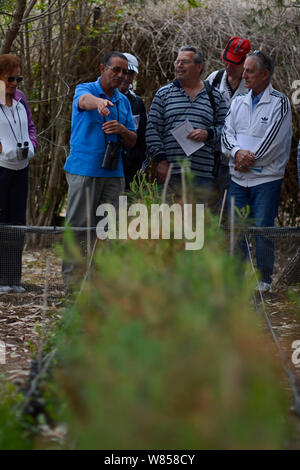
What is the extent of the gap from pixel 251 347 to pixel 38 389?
107 cm

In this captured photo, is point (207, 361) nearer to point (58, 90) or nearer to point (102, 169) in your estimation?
point (102, 169)

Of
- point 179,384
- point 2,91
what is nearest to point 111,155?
point 2,91

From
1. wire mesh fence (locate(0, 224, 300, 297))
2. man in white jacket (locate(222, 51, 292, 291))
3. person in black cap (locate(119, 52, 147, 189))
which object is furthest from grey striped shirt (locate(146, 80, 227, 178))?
wire mesh fence (locate(0, 224, 300, 297))

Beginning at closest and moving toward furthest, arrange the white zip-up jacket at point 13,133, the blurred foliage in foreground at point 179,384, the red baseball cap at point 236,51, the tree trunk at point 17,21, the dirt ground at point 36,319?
1. the blurred foliage in foreground at point 179,384
2. the dirt ground at point 36,319
3. the white zip-up jacket at point 13,133
4. the red baseball cap at point 236,51
5. the tree trunk at point 17,21

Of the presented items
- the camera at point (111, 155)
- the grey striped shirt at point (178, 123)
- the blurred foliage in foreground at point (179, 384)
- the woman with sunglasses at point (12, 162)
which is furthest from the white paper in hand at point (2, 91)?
the blurred foliage in foreground at point (179, 384)

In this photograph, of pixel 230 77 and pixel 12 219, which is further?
pixel 230 77

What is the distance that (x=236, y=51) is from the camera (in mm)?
5027

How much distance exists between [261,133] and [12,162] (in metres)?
1.73

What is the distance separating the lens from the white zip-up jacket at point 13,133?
472 centimetres

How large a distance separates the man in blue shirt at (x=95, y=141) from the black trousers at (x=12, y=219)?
1.11 ft

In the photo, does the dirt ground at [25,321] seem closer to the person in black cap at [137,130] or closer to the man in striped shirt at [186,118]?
the person in black cap at [137,130]

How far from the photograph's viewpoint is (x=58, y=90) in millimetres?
7328

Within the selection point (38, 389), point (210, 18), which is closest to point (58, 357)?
point (38, 389)

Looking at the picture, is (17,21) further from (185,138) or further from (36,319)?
(36,319)
